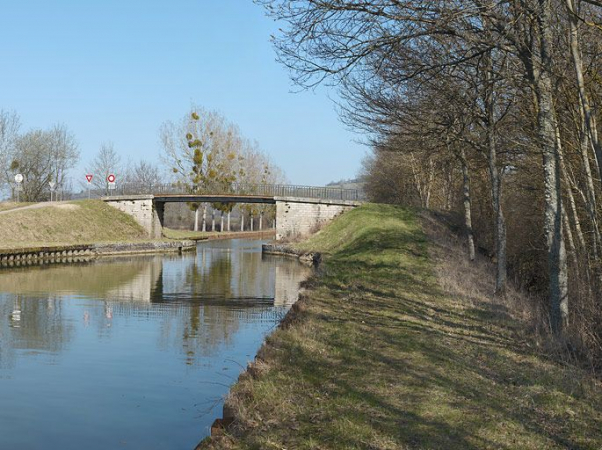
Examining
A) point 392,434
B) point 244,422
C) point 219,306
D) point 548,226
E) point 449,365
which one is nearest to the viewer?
point 392,434

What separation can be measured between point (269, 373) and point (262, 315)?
10160 millimetres

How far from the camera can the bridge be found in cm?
4803

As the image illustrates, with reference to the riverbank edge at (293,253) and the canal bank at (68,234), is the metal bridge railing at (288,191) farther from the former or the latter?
the riverbank edge at (293,253)

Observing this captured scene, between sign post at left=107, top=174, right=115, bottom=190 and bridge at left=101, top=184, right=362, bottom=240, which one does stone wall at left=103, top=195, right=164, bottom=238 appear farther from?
sign post at left=107, top=174, right=115, bottom=190

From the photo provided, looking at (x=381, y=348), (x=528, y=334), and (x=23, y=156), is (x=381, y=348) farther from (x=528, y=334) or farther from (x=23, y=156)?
(x=23, y=156)

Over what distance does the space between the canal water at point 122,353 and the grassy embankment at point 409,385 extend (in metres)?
1.62

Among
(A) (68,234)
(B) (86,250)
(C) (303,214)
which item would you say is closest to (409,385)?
(B) (86,250)

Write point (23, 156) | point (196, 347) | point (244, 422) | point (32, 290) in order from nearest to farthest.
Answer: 1. point (244, 422)
2. point (196, 347)
3. point (32, 290)
4. point (23, 156)

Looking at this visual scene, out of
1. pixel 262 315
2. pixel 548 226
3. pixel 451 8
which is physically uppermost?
pixel 451 8

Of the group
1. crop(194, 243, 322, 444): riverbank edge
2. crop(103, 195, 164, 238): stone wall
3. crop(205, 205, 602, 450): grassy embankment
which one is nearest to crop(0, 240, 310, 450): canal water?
crop(194, 243, 322, 444): riverbank edge

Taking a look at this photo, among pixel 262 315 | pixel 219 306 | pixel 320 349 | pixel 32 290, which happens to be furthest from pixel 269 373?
pixel 32 290

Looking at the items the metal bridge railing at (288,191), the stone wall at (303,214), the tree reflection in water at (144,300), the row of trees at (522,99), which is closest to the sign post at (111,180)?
the metal bridge railing at (288,191)

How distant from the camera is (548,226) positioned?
10109mm

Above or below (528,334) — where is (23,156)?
above
